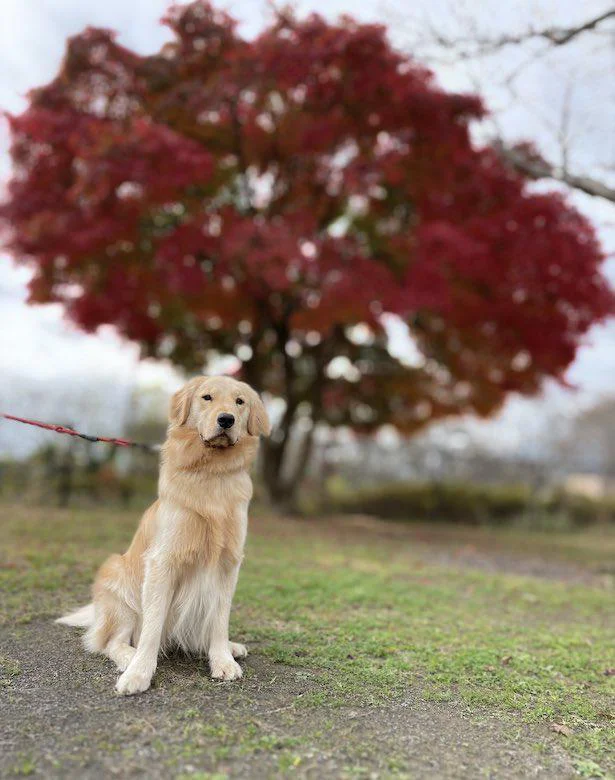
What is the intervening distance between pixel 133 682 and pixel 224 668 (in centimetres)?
48

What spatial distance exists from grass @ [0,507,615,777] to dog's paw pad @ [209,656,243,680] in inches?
11.6

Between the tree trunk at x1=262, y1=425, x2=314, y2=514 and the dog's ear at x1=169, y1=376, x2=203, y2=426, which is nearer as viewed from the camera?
the dog's ear at x1=169, y1=376, x2=203, y2=426

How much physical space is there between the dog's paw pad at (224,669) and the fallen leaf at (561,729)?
5.11 ft

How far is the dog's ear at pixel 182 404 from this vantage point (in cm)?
326

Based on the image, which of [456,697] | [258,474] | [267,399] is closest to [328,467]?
[258,474]

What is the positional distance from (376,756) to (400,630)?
1.92 metres

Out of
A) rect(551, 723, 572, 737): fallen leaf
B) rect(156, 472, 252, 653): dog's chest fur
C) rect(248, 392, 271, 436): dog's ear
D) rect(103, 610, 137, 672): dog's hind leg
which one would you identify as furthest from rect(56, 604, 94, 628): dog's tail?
rect(551, 723, 572, 737): fallen leaf

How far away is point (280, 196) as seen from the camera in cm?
1040

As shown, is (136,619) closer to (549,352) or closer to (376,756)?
(376,756)

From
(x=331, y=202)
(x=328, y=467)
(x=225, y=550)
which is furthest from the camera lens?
(x=328, y=467)

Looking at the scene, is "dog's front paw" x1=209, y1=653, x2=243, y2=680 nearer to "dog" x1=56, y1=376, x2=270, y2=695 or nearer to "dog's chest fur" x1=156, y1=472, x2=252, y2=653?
"dog" x1=56, y1=376, x2=270, y2=695

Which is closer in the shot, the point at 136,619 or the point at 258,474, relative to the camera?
the point at 136,619

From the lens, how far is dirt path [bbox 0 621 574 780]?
95.2 inches

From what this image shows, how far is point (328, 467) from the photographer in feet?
54.7
